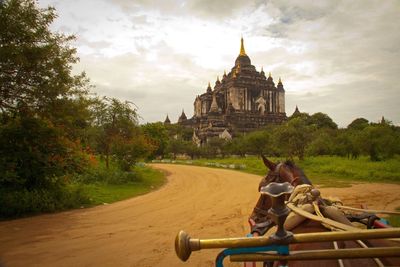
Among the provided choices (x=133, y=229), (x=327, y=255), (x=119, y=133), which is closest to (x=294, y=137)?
(x=119, y=133)

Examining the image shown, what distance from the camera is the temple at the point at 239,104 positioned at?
64.6 metres

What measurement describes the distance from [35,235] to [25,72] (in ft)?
16.8

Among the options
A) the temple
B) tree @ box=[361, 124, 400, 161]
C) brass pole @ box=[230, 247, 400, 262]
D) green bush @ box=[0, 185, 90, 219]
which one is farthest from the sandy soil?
the temple

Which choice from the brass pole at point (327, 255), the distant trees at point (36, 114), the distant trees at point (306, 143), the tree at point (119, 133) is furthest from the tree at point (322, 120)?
the brass pole at point (327, 255)

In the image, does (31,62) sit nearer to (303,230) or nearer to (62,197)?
(62,197)

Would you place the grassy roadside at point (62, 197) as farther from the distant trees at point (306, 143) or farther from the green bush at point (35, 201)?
the distant trees at point (306, 143)

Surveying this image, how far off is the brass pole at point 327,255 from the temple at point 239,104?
58.7 meters

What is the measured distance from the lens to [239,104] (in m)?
69.1

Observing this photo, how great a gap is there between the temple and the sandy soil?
47975mm

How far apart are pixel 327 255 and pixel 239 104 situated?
223 feet

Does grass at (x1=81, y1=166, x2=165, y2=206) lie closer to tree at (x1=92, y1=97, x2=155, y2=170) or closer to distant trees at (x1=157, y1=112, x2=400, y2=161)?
tree at (x1=92, y1=97, x2=155, y2=170)

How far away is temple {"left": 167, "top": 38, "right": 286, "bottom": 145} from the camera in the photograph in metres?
64.6

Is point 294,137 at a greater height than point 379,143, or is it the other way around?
point 294,137

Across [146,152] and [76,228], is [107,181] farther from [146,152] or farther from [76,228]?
[76,228]
